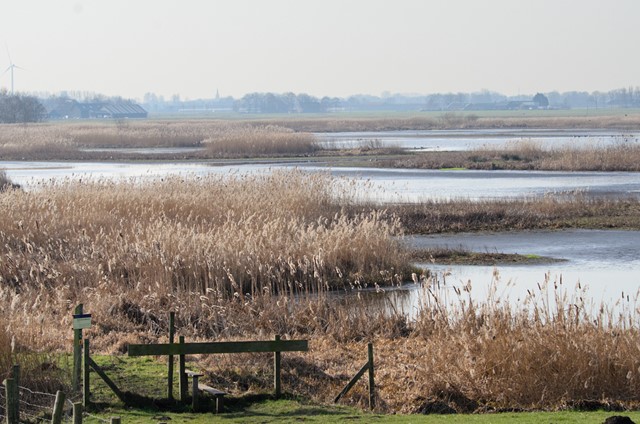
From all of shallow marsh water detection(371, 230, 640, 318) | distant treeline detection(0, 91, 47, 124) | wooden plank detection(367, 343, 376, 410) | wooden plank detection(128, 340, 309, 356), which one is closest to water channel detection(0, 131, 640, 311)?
shallow marsh water detection(371, 230, 640, 318)

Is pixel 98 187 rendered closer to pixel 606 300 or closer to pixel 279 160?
pixel 606 300

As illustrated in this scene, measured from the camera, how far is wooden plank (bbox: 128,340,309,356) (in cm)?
1226

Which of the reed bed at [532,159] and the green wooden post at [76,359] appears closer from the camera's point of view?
the green wooden post at [76,359]

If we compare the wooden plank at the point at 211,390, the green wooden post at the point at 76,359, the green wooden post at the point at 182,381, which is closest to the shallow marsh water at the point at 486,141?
the wooden plank at the point at 211,390

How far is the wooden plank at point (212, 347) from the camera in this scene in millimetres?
12258

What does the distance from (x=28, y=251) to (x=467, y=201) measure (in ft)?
58.8

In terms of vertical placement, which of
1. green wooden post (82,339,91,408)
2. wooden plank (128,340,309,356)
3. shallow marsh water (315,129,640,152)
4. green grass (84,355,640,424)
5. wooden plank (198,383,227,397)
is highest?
wooden plank (128,340,309,356)

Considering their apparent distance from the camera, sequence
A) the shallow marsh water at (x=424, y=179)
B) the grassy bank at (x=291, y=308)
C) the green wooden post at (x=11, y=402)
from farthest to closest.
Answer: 1. the shallow marsh water at (x=424, y=179)
2. the grassy bank at (x=291, y=308)
3. the green wooden post at (x=11, y=402)

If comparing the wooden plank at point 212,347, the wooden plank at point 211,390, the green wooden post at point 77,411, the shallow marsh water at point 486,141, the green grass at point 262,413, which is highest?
the green wooden post at point 77,411

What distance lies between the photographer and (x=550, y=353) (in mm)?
13195

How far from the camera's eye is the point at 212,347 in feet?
40.8

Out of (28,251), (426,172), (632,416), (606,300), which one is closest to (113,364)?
(632,416)

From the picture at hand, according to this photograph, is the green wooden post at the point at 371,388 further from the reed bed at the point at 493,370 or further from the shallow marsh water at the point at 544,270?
the shallow marsh water at the point at 544,270

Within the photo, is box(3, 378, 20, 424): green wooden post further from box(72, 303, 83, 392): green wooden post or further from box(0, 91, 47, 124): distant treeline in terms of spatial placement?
box(0, 91, 47, 124): distant treeline
